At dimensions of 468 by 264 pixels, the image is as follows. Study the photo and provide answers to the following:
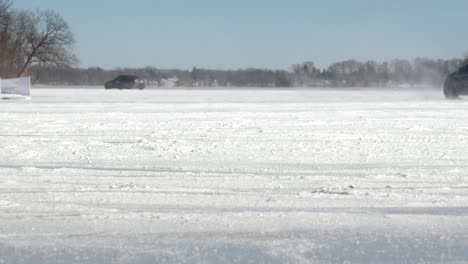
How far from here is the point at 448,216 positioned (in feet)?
22.5

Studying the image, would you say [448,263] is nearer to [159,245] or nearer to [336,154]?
[159,245]

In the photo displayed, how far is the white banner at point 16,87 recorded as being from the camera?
34.4m

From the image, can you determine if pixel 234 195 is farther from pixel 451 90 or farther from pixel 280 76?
pixel 280 76

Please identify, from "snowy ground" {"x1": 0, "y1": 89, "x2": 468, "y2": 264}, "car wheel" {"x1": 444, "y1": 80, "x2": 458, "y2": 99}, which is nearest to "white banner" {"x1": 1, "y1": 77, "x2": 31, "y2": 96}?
"car wheel" {"x1": 444, "y1": 80, "x2": 458, "y2": 99}

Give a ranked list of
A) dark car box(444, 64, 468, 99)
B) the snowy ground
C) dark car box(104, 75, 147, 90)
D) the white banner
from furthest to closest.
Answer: dark car box(104, 75, 147, 90) < the white banner < dark car box(444, 64, 468, 99) < the snowy ground

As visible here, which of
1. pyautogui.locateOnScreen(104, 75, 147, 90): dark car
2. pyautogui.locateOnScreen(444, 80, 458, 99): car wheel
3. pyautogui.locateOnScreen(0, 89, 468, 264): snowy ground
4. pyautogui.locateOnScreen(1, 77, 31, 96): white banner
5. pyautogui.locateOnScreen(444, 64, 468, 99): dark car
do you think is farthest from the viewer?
pyautogui.locateOnScreen(104, 75, 147, 90): dark car

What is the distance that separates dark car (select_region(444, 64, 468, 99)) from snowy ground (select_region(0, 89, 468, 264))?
14.8 meters

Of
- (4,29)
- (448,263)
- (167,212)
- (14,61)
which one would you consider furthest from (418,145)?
(4,29)

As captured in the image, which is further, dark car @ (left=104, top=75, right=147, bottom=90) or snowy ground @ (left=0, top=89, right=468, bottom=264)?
dark car @ (left=104, top=75, right=147, bottom=90)

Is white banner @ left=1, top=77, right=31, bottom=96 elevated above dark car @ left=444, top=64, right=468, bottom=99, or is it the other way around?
dark car @ left=444, top=64, right=468, bottom=99

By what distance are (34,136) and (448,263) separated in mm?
10524

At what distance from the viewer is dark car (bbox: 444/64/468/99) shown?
2934cm

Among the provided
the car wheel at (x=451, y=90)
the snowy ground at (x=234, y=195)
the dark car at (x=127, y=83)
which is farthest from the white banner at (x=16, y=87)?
the dark car at (x=127, y=83)

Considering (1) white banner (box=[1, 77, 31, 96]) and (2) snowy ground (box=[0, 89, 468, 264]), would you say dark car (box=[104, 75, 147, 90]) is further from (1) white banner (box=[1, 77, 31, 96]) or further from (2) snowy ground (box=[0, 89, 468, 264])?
(2) snowy ground (box=[0, 89, 468, 264])
